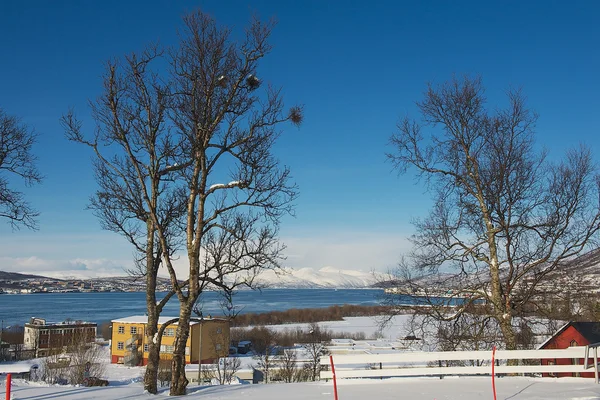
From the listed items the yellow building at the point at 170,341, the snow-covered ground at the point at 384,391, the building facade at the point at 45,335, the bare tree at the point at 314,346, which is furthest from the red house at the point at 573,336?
the building facade at the point at 45,335

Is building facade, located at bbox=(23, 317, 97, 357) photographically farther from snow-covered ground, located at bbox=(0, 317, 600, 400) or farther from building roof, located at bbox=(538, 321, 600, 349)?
snow-covered ground, located at bbox=(0, 317, 600, 400)

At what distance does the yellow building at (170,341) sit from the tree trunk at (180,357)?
42025mm

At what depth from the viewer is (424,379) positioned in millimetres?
12773

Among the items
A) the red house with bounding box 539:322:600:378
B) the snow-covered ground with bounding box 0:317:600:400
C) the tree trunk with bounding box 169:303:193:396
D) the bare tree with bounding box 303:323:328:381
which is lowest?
the bare tree with bounding box 303:323:328:381

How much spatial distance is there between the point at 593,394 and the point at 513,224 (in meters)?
5.13

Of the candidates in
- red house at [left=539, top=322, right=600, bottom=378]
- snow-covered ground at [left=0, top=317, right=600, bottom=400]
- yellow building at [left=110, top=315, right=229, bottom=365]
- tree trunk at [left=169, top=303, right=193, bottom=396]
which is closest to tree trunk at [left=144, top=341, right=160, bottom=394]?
snow-covered ground at [left=0, top=317, right=600, bottom=400]

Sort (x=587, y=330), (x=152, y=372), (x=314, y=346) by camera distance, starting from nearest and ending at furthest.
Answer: (x=152, y=372) < (x=587, y=330) < (x=314, y=346)

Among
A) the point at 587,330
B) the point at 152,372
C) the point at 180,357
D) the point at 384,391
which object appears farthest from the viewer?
the point at 587,330

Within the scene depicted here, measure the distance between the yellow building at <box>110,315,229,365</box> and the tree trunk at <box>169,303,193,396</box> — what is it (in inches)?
1655

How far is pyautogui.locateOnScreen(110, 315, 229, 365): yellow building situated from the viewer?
52.8m

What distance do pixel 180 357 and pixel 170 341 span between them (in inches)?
1788

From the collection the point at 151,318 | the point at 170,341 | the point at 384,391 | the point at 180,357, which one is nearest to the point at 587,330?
the point at 384,391

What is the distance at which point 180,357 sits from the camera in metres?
11.1

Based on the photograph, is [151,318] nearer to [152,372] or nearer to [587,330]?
[152,372]
